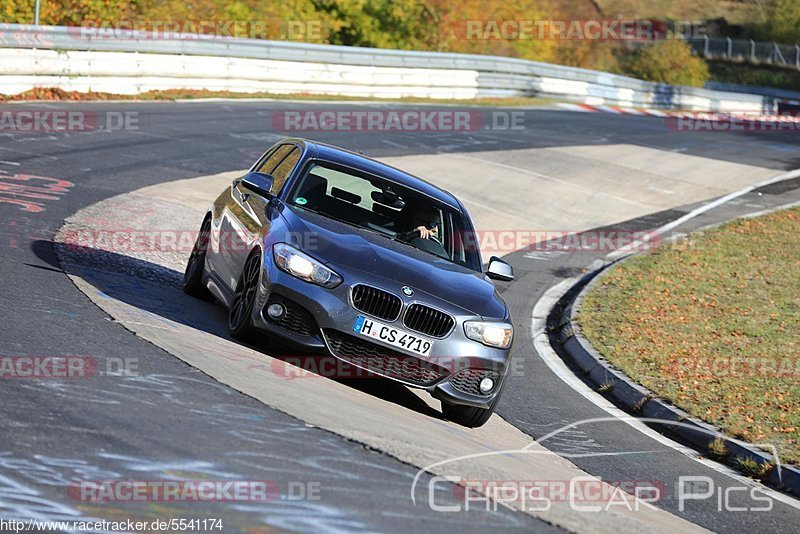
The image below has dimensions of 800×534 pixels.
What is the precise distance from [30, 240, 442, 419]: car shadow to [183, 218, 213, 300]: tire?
0.08 meters

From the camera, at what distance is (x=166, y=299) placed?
402 inches

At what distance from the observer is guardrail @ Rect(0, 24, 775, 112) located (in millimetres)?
23672

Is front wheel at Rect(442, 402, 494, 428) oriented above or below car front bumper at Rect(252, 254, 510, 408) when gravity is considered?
below

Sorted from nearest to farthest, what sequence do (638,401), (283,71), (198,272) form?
(198,272)
(638,401)
(283,71)

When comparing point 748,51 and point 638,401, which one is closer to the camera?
point 638,401

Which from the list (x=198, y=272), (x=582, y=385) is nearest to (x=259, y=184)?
(x=198, y=272)

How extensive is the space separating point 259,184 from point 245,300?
3.64 ft

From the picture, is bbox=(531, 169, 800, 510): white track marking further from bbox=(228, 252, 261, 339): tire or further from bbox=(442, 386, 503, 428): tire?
bbox=(228, 252, 261, 339): tire

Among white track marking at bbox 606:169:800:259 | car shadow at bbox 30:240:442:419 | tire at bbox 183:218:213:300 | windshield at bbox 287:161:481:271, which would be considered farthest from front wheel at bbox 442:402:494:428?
white track marking at bbox 606:169:800:259

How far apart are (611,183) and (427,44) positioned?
24.7 meters

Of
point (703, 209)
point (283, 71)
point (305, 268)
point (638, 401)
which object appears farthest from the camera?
point (283, 71)

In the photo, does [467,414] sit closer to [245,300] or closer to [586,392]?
[245,300]

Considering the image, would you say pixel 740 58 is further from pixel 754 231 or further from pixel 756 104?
pixel 754 231

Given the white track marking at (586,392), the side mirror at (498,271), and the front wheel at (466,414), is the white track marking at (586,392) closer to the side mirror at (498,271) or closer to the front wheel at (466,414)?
the side mirror at (498,271)
